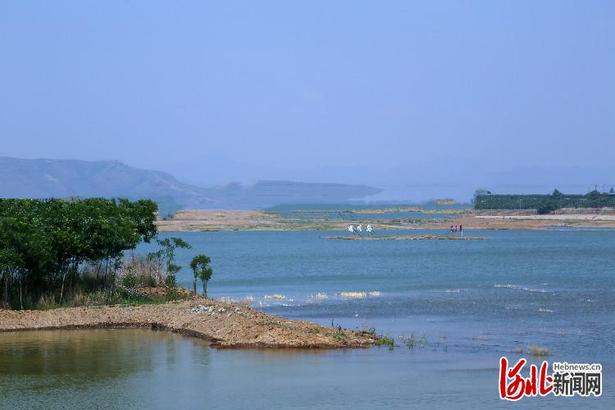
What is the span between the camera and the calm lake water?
2307 centimetres

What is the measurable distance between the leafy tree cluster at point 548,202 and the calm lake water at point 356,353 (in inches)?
3982

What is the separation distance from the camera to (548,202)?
525ft

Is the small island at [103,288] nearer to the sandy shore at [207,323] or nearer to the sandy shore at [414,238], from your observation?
the sandy shore at [207,323]

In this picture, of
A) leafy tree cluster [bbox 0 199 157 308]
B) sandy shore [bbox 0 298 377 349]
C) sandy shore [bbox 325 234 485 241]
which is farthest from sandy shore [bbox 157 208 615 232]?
sandy shore [bbox 0 298 377 349]

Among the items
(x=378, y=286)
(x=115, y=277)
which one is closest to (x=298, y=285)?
(x=378, y=286)

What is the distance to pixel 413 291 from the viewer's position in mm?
47125

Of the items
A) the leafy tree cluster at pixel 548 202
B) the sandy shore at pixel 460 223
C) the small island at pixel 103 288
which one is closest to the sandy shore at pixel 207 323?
the small island at pixel 103 288

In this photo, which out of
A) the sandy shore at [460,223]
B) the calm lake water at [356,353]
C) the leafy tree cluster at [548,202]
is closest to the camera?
the calm lake water at [356,353]

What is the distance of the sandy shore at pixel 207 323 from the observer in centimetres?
2920

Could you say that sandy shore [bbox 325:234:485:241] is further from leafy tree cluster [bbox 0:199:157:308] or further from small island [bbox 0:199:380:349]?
leafy tree cluster [bbox 0:199:157:308]

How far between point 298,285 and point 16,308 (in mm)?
19502

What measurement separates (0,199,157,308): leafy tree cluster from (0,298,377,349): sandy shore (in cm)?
171

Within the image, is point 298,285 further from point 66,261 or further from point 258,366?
point 258,366

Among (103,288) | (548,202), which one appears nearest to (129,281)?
(103,288)
